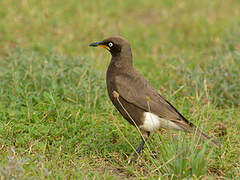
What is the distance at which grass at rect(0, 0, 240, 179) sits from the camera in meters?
4.29

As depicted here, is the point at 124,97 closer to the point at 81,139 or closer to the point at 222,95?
the point at 81,139

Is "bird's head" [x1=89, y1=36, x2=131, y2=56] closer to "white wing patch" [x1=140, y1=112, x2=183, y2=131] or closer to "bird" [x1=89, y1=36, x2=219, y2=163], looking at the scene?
"bird" [x1=89, y1=36, x2=219, y2=163]

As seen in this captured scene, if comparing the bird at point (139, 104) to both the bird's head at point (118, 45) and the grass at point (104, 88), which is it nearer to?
the bird's head at point (118, 45)

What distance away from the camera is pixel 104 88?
6133 millimetres

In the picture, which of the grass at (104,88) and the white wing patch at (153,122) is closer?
the grass at (104,88)

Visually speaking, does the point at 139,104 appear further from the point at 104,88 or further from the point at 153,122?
the point at 104,88

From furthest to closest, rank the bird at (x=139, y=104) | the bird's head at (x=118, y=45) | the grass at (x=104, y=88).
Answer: the bird's head at (x=118, y=45) < the bird at (x=139, y=104) < the grass at (x=104, y=88)

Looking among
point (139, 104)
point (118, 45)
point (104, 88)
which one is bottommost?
point (104, 88)

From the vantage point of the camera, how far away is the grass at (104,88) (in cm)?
429

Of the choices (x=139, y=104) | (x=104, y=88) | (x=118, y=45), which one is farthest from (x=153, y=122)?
(x=104, y=88)

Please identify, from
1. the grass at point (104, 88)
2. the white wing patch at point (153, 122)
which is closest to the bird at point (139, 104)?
the white wing patch at point (153, 122)

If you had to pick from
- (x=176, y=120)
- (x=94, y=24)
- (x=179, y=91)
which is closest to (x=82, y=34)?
(x=94, y=24)

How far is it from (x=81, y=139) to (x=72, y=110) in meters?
0.59

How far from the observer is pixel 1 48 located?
7816 millimetres
